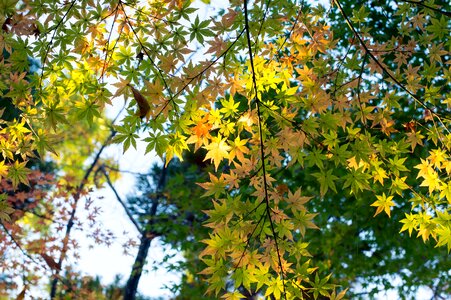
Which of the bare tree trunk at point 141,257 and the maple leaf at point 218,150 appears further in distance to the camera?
the bare tree trunk at point 141,257

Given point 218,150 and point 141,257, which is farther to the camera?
point 141,257

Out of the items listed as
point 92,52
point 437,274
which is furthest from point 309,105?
point 437,274

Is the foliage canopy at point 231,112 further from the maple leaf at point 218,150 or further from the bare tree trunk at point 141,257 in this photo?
the bare tree trunk at point 141,257

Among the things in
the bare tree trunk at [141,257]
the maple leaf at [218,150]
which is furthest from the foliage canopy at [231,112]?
the bare tree trunk at [141,257]

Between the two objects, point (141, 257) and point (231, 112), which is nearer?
point (231, 112)

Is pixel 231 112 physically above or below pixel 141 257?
below

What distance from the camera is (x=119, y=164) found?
417 inches

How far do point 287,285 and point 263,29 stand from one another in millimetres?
1235

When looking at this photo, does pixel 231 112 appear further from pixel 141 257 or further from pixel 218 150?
pixel 141 257

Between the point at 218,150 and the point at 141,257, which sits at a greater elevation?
the point at 141,257

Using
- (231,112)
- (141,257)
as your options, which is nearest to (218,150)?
(231,112)

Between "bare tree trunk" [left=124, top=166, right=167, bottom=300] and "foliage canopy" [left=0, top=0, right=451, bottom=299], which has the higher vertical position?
"bare tree trunk" [left=124, top=166, right=167, bottom=300]

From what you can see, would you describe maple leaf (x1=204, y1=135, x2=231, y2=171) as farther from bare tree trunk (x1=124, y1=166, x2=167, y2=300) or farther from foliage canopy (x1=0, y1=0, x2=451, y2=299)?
bare tree trunk (x1=124, y1=166, x2=167, y2=300)

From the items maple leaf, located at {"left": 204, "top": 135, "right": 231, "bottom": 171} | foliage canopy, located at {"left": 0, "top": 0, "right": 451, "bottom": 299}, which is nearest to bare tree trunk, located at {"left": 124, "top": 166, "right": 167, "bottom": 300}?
foliage canopy, located at {"left": 0, "top": 0, "right": 451, "bottom": 299}
